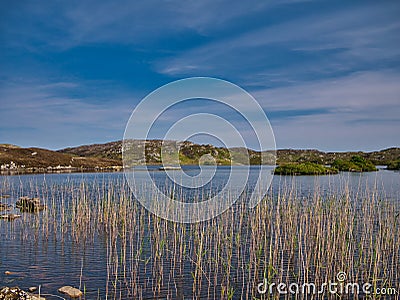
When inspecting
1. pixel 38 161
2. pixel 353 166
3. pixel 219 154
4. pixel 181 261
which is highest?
pixel 219 154

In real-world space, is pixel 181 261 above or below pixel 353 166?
below

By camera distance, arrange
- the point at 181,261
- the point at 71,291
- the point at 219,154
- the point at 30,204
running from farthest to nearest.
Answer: the point at 219,154, the point at 30,204, the point at 181,261, the point at 71,291

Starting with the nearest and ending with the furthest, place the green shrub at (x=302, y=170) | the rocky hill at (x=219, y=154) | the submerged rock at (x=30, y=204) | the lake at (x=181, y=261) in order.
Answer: the lake at (x=181, y=261), the submerged rock at (x=30, y=204), the green shrub at (x=302, y=170), the rocky hill at (x=219, y=154)

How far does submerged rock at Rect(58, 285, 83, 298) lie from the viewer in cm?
903

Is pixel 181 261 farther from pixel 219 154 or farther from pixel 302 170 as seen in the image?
pixel 219 154

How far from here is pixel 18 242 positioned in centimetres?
1355

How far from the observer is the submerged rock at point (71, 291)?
9031mm

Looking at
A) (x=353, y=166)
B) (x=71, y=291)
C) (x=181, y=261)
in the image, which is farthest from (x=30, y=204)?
(x=353, y=166)

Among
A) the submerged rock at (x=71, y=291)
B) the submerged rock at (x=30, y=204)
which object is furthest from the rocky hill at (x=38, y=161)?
the submerged rock at (x=71, y=291)

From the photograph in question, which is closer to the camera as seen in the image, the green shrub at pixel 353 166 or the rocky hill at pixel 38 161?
the green shrub at pixel 353 166

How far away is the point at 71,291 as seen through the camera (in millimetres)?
9141

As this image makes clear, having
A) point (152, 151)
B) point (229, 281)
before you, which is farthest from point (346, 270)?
point (152, 151)

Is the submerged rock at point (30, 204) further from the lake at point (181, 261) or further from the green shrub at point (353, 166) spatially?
the green shrub at point (353, 166)

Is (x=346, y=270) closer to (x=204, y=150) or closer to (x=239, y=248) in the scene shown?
(x=239, y=248)
